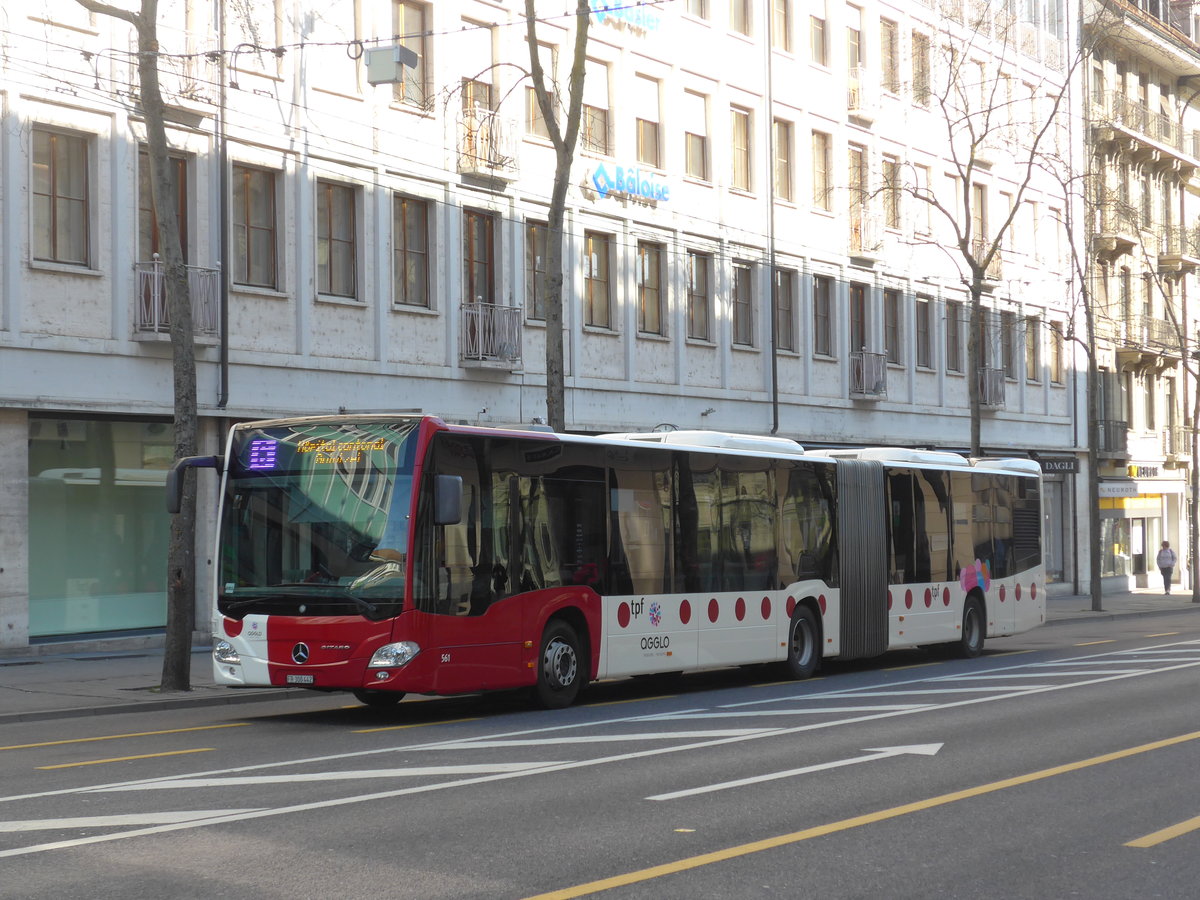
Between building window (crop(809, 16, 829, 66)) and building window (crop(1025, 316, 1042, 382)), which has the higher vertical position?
building window (crop(809, 16, 829, 66))

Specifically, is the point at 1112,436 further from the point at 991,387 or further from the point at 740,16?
the point at 740,16

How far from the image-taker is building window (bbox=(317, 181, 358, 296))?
27391 mm

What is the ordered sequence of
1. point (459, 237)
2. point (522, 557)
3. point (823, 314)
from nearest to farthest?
1. point (522, 557)
2. point (459, 237)
3. point (823, 314)

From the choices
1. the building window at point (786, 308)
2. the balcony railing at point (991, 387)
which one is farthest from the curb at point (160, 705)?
the balcony railing at point (991, 387)

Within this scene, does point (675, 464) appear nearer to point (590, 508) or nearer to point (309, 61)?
point (590, 508)

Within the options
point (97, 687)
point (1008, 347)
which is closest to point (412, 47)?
point (97, 687)

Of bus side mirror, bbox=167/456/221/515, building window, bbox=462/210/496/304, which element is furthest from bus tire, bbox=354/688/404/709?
building window, bbox=462/210/496/304

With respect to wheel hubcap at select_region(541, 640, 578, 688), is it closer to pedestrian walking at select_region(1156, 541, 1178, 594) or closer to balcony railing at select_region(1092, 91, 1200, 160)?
pedestrian walking at select_region(1156, 541, 1178, 594)

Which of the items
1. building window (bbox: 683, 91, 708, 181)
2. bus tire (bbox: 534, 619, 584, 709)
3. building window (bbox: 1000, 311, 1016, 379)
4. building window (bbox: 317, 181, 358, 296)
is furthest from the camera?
building window (bbox: 1000, 311, 1016, 379)

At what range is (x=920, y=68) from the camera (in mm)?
44812

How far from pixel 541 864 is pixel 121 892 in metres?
1.95

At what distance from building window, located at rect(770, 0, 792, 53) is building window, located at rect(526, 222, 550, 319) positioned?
10034mm

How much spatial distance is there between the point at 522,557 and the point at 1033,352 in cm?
3757

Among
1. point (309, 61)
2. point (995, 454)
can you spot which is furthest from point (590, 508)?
point (995, 454)
